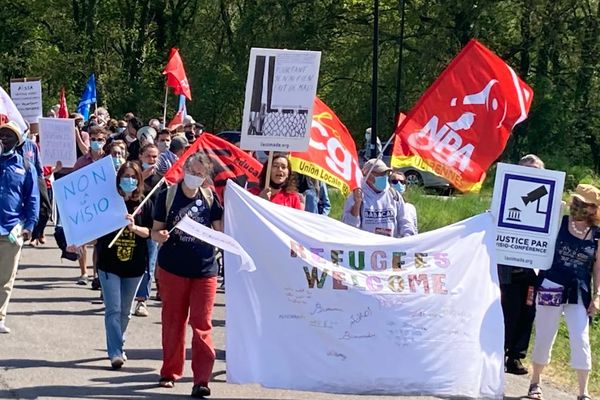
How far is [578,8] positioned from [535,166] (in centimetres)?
2533

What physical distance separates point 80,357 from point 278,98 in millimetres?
2605

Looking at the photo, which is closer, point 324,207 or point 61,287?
point 324,207

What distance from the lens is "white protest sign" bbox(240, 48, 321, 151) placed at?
8250 millimetres

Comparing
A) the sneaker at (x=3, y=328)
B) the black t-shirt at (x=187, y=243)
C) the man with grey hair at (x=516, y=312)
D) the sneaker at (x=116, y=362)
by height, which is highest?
the black t-shirt at (x=187, y=243)

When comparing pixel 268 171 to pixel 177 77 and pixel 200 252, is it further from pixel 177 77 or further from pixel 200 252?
pixel 177 77

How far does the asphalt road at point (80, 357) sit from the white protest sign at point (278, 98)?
187 centimetres

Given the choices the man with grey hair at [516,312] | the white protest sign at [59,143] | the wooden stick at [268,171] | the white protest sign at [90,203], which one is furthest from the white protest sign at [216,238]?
the white protest sign at [59,143]

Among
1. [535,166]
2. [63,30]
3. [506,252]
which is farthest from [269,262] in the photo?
[63,30]

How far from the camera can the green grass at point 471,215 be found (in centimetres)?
911

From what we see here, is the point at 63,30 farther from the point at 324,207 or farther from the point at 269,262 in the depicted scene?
the point at 269,262

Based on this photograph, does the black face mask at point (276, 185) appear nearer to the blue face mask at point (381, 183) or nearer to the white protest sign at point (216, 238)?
the blue face mask at point (381, 183)

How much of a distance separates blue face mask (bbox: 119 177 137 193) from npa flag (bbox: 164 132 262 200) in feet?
1.25

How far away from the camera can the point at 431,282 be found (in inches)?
298

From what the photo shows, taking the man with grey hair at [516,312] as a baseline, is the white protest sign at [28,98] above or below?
above
